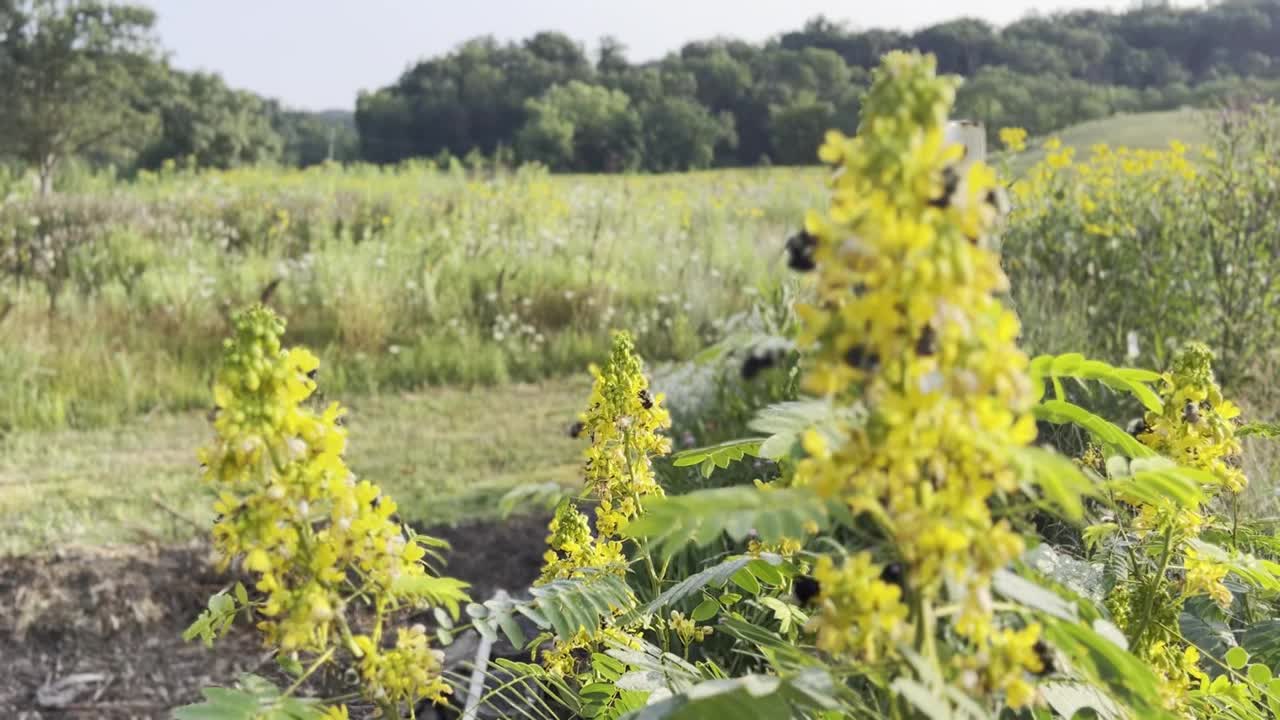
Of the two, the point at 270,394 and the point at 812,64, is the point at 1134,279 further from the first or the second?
the point at 812,64

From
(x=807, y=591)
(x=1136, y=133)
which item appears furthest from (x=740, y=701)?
(x=1136, y=133)

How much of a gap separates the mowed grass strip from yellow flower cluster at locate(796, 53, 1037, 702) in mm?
4061

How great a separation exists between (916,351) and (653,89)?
188 feet

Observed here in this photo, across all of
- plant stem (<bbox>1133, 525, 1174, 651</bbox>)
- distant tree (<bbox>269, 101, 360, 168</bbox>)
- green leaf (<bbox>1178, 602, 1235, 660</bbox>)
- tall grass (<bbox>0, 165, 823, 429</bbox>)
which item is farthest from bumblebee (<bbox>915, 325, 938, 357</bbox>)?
distant tree (<bbox>269, 101, 360, 168</bbox>)

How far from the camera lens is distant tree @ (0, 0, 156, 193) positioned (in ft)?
129

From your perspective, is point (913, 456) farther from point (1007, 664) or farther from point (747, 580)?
point (747, 580)

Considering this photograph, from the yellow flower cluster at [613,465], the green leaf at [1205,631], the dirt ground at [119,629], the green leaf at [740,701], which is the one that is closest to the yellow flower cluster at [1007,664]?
the green leaf at [740,701]

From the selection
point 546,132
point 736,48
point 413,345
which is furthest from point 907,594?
point 736,48

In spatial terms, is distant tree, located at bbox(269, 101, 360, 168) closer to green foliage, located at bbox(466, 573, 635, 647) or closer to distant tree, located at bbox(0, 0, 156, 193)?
distant tree, located at bbox(0, 0, 156, 193)

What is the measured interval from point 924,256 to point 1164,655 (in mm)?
997

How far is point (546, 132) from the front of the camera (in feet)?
165

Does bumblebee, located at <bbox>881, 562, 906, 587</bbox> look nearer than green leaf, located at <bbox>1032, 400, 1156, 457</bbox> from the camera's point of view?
Yes

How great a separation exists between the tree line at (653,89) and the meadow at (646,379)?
113ft

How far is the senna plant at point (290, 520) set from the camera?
43.2 inches
